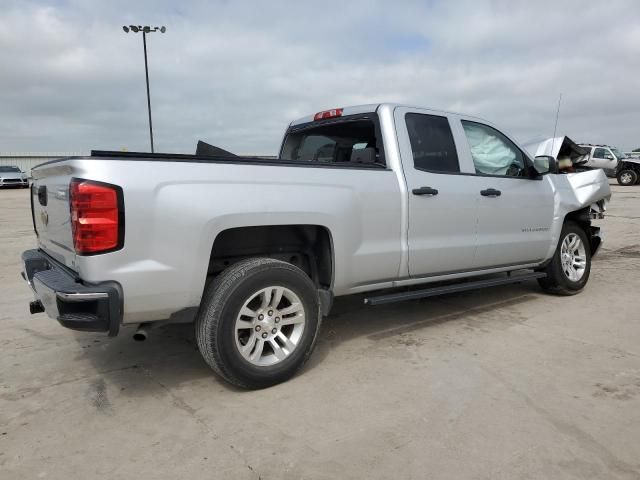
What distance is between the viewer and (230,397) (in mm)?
3264

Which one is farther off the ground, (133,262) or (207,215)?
(207,215)

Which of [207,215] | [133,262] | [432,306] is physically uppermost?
[207,215]

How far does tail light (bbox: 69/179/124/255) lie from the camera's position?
272 centimetres

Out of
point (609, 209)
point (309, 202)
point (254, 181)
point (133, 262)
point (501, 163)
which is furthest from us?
point (609, 209)

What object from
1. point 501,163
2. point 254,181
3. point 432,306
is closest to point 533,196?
point 501,163

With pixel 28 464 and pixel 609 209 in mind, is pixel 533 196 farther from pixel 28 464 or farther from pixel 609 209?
pixel 609 209

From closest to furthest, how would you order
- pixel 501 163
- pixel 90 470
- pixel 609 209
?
1. pixel 90 470
2. pixel 501 163
3. pixel 609 209

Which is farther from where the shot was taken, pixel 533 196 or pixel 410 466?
pixel 533 196

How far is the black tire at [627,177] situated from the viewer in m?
26.0

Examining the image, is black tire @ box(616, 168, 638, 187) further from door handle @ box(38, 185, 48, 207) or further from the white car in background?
the white car in background

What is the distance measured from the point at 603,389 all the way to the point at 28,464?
333 centimetres

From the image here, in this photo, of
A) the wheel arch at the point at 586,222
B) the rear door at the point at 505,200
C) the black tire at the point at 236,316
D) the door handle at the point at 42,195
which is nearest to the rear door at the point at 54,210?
the door handle at the point at 42,195

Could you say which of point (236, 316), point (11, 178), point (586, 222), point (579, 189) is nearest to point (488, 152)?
point (579, 189)

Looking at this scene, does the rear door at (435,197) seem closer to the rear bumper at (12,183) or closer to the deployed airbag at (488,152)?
the deployed airbag at (488,152)
